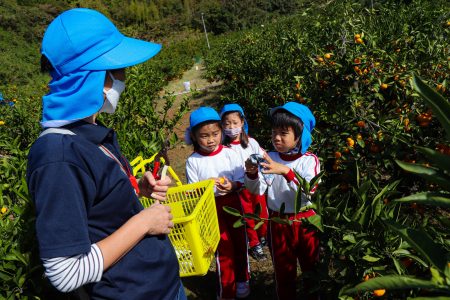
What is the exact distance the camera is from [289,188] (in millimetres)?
2152

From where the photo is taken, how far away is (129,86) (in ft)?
11.0

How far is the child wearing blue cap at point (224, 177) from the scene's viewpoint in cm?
246

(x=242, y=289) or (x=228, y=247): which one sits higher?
(x=228, y=247)

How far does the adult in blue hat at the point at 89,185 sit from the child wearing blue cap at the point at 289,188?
1.04 metres

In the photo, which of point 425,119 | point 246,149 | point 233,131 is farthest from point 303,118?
point 233,131

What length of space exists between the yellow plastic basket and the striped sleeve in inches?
22.3

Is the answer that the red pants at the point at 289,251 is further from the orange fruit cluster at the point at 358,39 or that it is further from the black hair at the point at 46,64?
the black hair at the point at 46,64

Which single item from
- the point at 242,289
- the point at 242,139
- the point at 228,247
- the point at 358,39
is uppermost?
the point at 358,39

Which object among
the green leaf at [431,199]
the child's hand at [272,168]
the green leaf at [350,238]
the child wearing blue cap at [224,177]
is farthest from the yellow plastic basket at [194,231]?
the green leaf at [431,199]

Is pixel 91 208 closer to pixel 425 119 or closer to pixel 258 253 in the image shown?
pixel 425 119

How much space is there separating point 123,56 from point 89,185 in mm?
423

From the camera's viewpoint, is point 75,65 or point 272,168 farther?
point 272,168

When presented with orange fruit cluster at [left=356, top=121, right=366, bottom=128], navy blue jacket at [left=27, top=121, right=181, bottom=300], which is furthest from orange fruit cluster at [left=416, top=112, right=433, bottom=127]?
navy blue jacket at [left=27, top=121, right=181, bottom=300]

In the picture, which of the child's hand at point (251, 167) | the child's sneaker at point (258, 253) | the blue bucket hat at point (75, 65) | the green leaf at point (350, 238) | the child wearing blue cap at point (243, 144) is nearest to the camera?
the blue bucket hat at point (75, 65)
